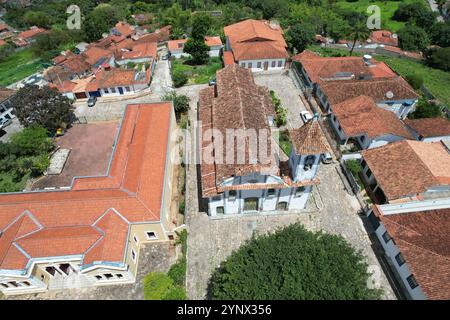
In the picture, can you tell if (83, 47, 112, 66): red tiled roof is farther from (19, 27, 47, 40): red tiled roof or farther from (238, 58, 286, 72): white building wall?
(19, 27, 47, 40): red tiled roof

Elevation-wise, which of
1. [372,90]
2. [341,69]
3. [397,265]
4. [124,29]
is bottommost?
[397,265]

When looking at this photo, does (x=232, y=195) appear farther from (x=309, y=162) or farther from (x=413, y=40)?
(x=413, y=40)

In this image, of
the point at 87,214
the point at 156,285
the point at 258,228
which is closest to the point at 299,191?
the point at 258,228

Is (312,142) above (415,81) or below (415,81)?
above

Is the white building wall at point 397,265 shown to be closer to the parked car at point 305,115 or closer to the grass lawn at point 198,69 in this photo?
the parked car at point 305,115

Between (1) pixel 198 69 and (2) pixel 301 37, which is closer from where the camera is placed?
(1) pixel 198 69

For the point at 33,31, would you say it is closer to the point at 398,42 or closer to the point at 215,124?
the point at 215,124
